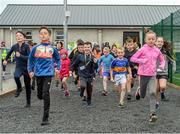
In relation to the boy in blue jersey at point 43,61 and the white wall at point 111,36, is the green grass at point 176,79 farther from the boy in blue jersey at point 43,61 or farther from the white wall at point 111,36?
the white wall at point 111,36

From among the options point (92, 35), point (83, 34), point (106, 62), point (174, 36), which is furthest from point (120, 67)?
point (83, 34)

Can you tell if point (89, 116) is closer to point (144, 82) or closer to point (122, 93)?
point (144, 82)

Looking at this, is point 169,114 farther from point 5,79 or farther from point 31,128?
point 5,79

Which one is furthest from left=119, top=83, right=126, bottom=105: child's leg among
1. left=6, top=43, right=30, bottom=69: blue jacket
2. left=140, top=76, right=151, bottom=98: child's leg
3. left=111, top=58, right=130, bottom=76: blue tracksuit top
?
left=6, top=43, right=30, bottom=69: blue jacket

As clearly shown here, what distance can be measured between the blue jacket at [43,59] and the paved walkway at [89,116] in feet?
3.24

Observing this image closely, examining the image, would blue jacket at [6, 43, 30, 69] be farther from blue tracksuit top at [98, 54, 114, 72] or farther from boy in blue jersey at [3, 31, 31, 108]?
blue tracksuit top at [98, 54, 114, 72]

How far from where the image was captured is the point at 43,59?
919 cm

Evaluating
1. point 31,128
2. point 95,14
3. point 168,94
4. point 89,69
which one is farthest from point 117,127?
point 95,14

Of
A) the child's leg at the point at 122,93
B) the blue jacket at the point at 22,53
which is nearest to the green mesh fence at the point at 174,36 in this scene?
the child's leg at the point at 122,93

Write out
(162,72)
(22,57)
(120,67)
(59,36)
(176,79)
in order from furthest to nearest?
(59,36), (176,79), (120,67), (22,57), (162,72)

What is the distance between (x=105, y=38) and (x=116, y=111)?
29.0m

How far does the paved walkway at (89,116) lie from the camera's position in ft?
27.0

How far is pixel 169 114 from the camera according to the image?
32.9 feet

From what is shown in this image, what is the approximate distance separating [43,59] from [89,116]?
5.26 ft
